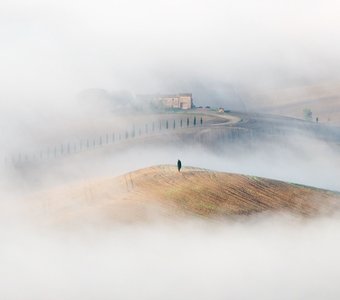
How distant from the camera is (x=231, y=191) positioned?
184000 millimetres

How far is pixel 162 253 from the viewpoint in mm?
164625

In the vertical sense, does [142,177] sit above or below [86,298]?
above

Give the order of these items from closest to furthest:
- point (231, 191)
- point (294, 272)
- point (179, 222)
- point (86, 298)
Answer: point (86, 298) < point (294, 272) < point (179, 222) < point (231, 191)

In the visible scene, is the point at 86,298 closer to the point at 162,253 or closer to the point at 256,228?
the point at 162,253

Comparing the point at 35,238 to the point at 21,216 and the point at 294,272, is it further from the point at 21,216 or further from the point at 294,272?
the point at 294,272

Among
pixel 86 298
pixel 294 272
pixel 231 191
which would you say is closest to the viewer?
pixel 86 298

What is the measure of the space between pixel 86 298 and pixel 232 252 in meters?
37.5

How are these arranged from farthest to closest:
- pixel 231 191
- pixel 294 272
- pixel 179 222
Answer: pixel 231 191 → pixel 179 222 → pixel 294 272

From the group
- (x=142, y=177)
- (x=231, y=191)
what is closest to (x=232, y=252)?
(x=231, y=191)

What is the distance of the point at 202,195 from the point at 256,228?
1581 cm

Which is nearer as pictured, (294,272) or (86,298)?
(86,298)

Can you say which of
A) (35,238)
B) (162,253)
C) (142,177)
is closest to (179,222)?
(162,253)

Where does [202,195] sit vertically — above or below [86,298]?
above

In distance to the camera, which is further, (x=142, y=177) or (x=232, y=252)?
(x=142, y=177)
